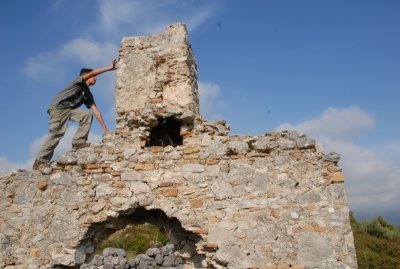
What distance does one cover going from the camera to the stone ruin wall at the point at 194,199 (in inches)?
204

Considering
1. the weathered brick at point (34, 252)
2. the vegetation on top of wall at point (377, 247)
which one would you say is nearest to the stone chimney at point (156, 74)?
the weathered brick at point (34, 252)

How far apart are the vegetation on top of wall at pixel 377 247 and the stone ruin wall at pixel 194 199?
999cm

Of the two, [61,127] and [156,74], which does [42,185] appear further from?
[156,74]

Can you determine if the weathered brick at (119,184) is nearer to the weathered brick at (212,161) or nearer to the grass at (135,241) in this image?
the weathered brick at (212,161)

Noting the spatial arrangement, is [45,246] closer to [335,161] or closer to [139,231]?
[335,161]

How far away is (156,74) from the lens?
6.67 metres

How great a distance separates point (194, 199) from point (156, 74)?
2379 millimetres

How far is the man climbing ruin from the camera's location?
6.23 m

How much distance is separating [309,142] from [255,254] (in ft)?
5.70

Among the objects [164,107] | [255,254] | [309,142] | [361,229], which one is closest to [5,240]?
[164,107]

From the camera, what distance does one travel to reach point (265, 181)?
5445 millimetres

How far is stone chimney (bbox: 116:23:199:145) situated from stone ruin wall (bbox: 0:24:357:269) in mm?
454

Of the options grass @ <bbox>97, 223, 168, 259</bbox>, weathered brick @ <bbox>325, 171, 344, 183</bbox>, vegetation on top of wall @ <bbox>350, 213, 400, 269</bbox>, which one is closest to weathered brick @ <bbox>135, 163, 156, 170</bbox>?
weathered brick @ <bbox>325, 171, 344, 183</bbox>

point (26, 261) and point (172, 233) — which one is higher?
point (172, 233)
